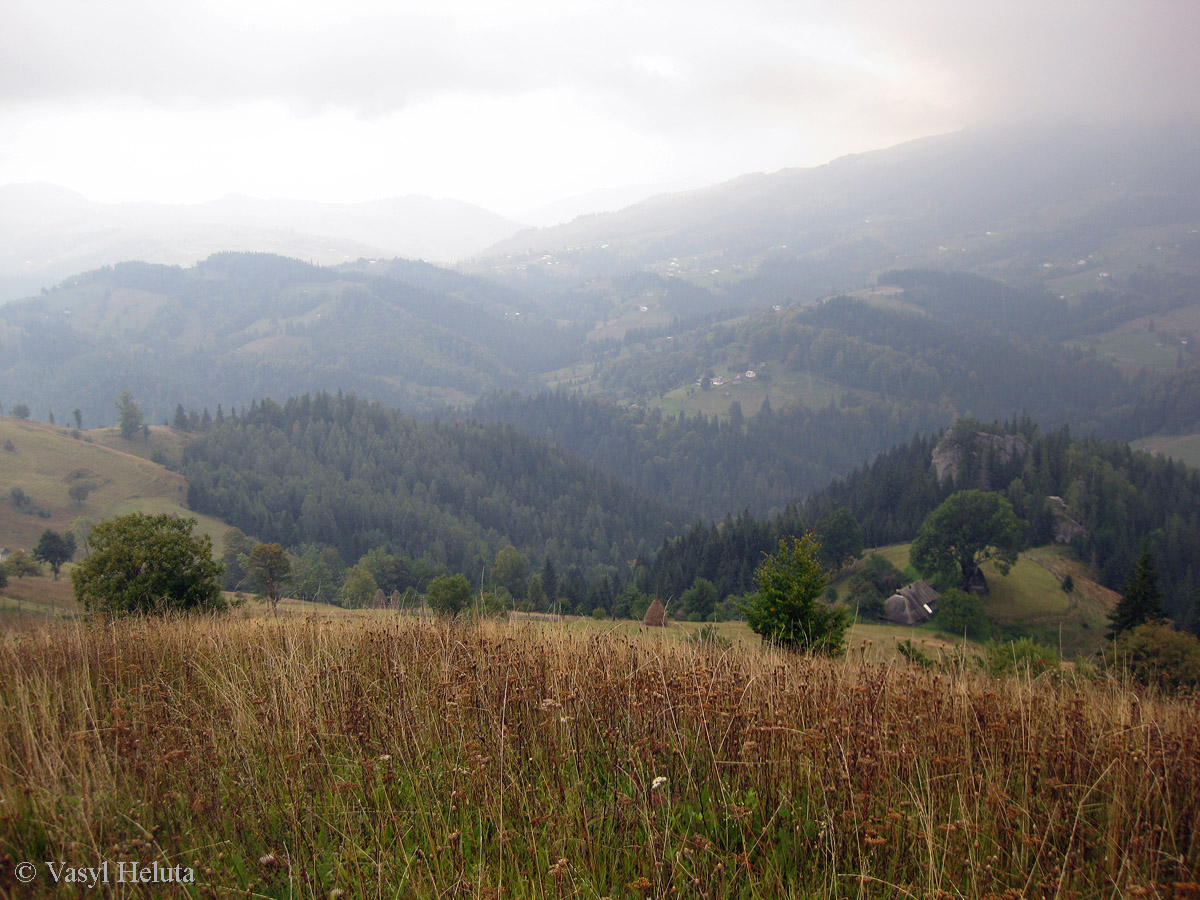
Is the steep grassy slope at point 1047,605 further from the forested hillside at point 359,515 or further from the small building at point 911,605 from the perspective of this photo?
the forested hillside at point 359,515

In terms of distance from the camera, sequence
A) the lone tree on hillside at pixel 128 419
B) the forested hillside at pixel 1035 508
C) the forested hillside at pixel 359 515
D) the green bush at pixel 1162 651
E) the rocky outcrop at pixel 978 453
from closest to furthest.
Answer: the green bush at pixel 1162 651, the forested hillside at pixel 1035 508, the rocky outcrop at pixel 978 453, the forested hillside at pixel 359 515, the lone tree on hillside at pixel 128 419

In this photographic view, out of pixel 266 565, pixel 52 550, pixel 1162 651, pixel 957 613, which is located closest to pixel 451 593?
pixel 266 565

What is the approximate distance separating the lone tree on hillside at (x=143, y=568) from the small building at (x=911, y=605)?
78.9 meters

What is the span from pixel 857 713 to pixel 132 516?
29208 mm

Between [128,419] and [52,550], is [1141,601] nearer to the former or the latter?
[52,550]

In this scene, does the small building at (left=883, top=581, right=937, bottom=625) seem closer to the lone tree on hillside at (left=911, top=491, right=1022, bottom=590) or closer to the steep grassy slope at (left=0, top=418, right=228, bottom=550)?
the lone tree on hillside at (left=911, top=491, right=1022, bottom=590)

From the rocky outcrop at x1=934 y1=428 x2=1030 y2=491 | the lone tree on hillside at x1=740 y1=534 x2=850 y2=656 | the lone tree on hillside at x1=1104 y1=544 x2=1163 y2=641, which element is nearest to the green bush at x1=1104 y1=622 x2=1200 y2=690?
the lone tree on hillside at x1=1104 y1=544 x2=1163 y2=641

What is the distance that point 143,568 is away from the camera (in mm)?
24359

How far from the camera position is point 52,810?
13.0ft

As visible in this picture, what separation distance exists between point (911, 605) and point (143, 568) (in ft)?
276

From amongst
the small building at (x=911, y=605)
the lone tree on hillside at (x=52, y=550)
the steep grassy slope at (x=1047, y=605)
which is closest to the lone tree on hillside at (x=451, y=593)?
the small building at (x=911, y=605)

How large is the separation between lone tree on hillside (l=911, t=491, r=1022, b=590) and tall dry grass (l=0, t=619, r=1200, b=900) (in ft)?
303

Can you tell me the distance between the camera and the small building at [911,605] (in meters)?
80.6

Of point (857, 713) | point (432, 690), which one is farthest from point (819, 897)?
point (432, 690)
